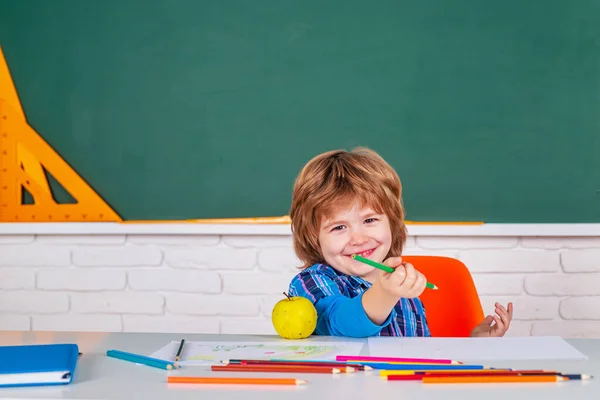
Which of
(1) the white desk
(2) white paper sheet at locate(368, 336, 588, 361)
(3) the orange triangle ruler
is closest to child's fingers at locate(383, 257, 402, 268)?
(2) white paper sheet at locate(368, 336, 588, 361)

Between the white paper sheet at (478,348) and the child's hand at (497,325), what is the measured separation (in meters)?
0.35

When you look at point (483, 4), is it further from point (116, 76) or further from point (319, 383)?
point (319, 383)

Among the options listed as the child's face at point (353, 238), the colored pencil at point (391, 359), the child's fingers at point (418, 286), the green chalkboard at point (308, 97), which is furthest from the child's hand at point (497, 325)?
the green chalkboard at point (308, 97)

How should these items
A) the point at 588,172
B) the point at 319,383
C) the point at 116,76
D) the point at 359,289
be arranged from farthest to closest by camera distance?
the point at 116,76
the point at 588,172
the point at 359,289
the point at 319,383

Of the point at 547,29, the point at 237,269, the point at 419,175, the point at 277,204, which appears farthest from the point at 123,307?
the point at 547,29

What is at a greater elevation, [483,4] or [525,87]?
[483,4]

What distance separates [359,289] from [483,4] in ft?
3.84

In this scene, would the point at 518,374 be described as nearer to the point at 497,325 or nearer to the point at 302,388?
the point at 302,388

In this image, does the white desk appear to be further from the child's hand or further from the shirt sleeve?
the child's hand

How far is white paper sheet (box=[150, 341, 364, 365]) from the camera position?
95cm

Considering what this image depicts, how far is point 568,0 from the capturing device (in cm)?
214

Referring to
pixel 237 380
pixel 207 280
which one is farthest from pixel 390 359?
pixel 207 280

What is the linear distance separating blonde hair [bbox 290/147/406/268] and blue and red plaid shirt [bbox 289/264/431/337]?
4.4 inches

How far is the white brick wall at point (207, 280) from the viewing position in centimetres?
215
